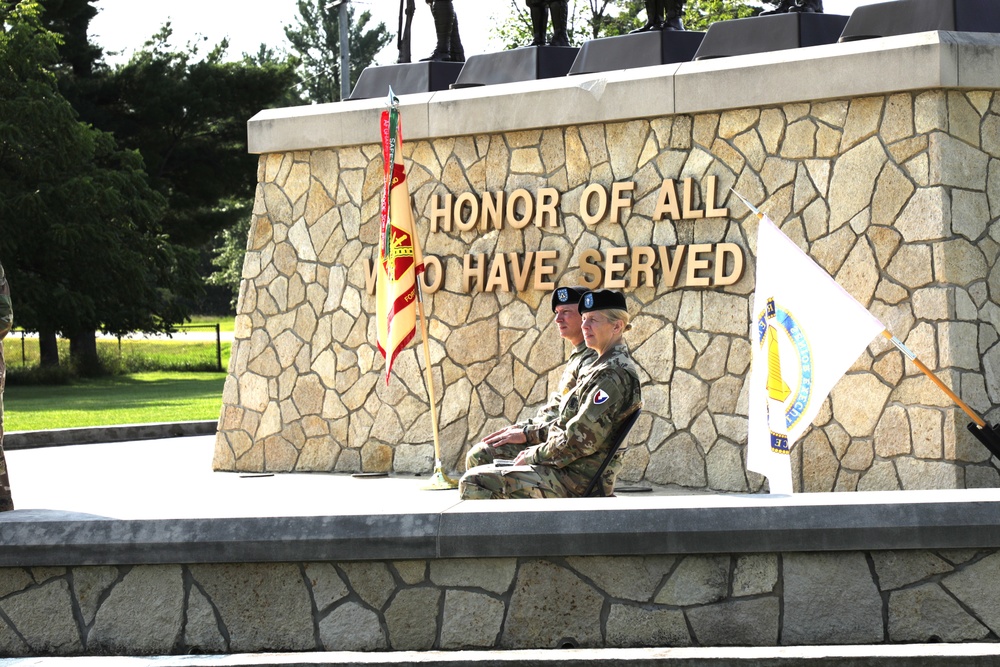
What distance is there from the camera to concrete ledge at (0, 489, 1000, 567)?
5555mm

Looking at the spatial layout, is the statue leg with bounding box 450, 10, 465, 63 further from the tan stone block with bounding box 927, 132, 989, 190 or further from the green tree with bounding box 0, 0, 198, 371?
the green tree with bounding box 0, 0, 198, 371


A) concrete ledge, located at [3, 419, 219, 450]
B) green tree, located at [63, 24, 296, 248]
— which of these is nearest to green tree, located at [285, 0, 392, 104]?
green tree, located at [63, 24, 296, 248]

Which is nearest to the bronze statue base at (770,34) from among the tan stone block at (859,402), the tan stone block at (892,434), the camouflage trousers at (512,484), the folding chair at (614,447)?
the tan stone block at (859,402)

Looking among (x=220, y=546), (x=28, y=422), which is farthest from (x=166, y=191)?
(x=220, y=546)

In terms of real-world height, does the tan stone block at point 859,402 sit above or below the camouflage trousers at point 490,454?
above

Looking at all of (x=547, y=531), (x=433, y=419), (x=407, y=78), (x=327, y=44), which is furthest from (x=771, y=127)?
(x=327, y=44)

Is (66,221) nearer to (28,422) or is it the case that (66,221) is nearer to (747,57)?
(28,422)

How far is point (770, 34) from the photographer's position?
32.4 ft

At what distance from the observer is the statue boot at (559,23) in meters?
11.5

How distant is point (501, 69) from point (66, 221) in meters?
24.4

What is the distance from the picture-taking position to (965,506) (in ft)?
18.1

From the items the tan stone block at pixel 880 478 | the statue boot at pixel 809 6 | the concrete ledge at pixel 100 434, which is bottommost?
the concrete ledge at pixel 100 434

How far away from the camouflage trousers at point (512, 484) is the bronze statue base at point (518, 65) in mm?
4805

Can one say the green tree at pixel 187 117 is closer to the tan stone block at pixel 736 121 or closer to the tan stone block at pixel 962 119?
the tan stone block at pixel 736 121
